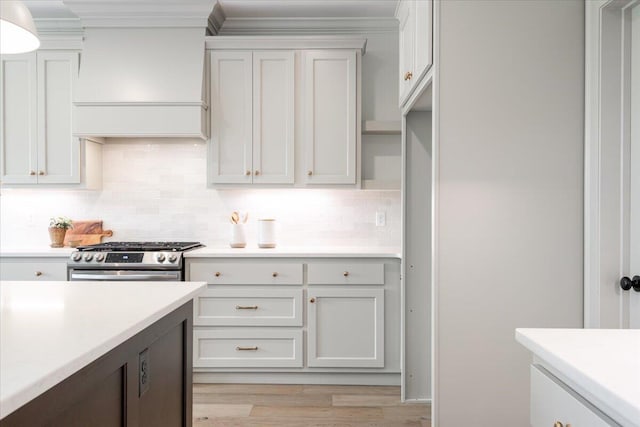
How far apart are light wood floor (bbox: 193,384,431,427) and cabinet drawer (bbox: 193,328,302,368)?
0.16 metres

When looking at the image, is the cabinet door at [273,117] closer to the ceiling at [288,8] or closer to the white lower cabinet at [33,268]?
the ceiling at [288,8]

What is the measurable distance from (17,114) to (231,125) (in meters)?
1.55

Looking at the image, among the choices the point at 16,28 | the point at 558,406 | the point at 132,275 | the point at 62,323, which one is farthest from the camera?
the point at 132,275

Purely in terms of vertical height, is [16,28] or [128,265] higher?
[16,28]

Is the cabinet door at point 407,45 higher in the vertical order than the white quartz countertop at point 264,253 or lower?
higher

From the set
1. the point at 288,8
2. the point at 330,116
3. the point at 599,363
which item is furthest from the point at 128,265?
the point at 599,363

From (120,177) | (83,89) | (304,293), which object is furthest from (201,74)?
(304,293)

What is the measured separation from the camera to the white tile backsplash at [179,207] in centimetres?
378

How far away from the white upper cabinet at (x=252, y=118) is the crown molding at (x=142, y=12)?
0.98 feet

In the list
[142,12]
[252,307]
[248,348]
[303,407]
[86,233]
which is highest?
[142,12]

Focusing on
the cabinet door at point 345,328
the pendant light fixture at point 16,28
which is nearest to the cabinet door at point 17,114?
the pendant light fixture at point 16,28

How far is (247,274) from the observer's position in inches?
128

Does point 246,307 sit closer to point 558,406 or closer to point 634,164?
point 634,164

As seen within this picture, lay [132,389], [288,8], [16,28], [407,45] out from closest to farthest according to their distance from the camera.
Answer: [132,389] < [16,28] < [407,45] < [288,8]
